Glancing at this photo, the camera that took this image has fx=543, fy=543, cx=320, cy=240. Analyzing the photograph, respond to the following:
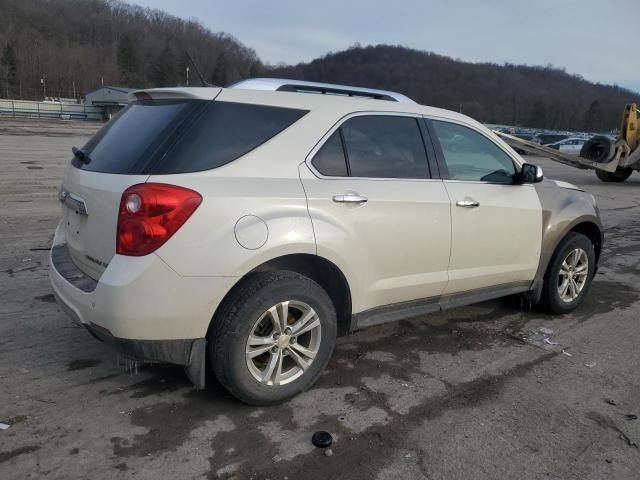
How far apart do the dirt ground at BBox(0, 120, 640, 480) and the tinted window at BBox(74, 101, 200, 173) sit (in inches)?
53.9

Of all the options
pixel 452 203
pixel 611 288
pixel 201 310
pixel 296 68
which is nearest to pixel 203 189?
pixel 201 310

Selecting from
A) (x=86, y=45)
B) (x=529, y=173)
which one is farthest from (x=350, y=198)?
(x=86, y=45)

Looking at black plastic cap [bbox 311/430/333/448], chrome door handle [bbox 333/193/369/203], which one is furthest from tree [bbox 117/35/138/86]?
black plastic cap [bbox 311/430/333/448]

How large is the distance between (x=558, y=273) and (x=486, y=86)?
12815cm

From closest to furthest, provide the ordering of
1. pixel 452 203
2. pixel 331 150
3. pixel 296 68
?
pixel 331 150 → pixel 452 203 → pixel 296 68

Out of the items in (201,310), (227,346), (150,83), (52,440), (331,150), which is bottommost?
(52,440)

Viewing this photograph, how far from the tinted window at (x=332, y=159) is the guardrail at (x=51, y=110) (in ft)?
255

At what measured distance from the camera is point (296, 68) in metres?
100

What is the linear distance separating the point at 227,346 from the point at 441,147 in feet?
7.02

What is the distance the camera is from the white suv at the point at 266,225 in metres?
2.79

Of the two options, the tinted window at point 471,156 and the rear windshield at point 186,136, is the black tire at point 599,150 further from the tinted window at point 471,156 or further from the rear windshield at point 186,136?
the rear windshield at point 186,136

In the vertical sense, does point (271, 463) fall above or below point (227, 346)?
below

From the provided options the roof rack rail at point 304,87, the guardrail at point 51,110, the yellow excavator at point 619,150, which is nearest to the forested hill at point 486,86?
the guardrail at point 51,110

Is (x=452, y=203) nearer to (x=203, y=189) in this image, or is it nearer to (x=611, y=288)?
(x=203, y=189)
